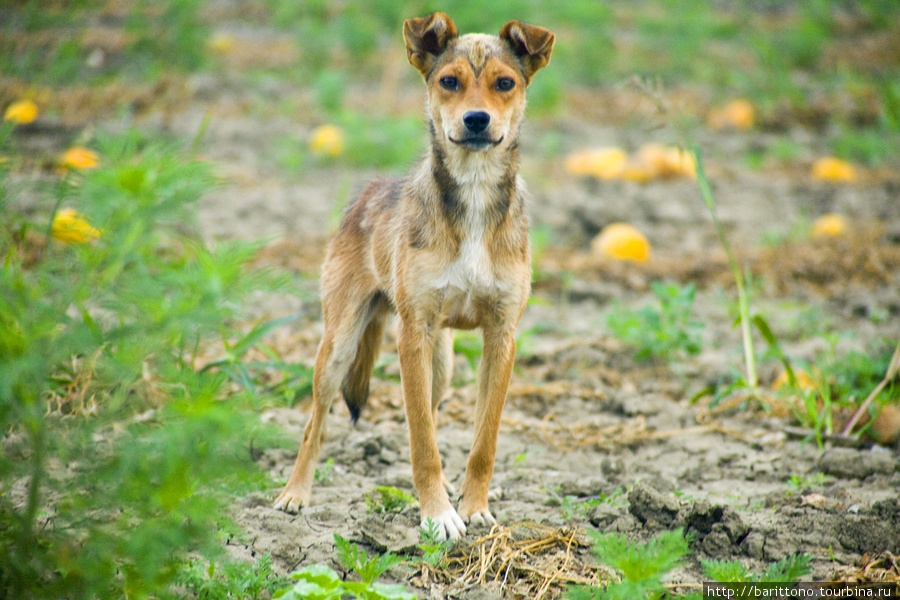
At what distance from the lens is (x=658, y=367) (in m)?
5.45

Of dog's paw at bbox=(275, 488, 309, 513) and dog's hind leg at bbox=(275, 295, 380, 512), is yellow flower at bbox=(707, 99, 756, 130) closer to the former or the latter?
dog's hind leg at bbox=(275, 295, 380, 512)

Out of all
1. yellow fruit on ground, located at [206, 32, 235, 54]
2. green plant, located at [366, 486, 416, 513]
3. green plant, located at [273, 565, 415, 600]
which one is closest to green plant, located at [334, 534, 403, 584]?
green plant, located at [273, 565, 415, 600]

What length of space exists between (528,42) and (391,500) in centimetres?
238

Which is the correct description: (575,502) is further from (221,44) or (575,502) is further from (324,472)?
(221,44)

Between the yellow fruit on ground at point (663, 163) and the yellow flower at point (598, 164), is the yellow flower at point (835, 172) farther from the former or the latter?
the yellow flower at point (598, 164)

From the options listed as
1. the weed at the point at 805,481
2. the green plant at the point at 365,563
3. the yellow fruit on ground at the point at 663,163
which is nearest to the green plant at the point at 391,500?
the green plant at the point at 365,563

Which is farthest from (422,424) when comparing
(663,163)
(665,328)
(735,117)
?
(735,117)

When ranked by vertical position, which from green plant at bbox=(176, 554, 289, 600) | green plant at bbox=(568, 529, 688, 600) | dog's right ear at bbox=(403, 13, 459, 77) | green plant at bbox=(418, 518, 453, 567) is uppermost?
dog's right ear at bbox=(403, 13, 459, 77)

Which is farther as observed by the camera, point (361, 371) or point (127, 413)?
point (361, 371)

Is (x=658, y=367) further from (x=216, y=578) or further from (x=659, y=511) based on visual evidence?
Answer: (x=216, y=578)

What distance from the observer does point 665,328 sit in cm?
534

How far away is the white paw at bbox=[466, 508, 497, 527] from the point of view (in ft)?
10.9

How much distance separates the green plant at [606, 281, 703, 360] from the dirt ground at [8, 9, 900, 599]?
177 mm

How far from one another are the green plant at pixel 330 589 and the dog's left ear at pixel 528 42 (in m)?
2.65
